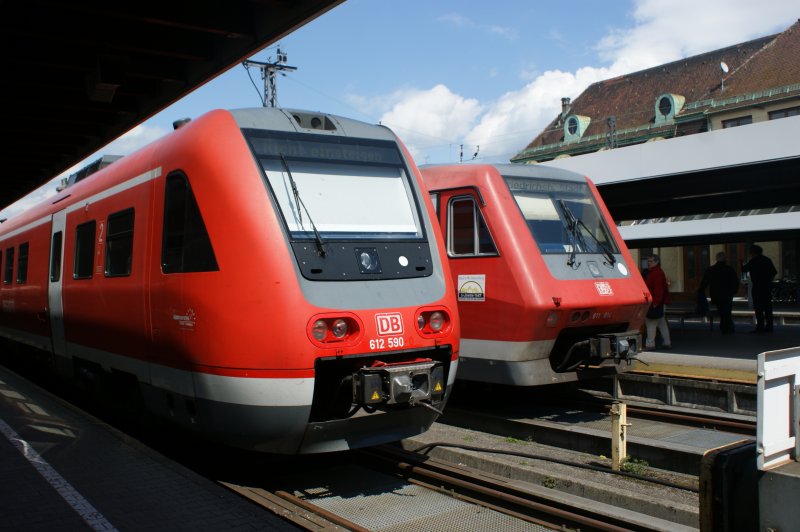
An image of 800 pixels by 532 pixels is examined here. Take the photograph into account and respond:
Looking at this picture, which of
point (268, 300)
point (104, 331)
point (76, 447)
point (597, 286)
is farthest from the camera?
point (597, 286)

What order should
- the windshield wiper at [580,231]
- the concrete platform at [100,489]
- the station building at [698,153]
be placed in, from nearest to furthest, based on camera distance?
the concrete platform at [100,489]
the windshield wiper at [580,231]
the station building at [698,153]

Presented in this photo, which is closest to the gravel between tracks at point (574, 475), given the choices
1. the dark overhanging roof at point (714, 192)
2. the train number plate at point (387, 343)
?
the train number plate at point (387, 343)

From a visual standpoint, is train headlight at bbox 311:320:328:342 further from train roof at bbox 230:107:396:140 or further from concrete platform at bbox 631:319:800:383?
concrete platform at bbox 631:319:800:383

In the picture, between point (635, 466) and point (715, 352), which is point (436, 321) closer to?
point (635, 466)

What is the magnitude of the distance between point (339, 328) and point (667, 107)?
4683 cm

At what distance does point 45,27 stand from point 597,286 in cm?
669

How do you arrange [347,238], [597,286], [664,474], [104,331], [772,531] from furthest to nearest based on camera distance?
[597,286] → [104,331] → [664,474] → [347,238] → [772,531]

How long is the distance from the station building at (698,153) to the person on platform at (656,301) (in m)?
1.60

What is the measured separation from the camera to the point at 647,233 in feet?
77.4

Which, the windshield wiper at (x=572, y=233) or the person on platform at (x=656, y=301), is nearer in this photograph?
the windshield wiper at (x=572, y=233)

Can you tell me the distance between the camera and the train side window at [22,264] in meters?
11.5

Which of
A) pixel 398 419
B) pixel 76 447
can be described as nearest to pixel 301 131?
pixel 398 419

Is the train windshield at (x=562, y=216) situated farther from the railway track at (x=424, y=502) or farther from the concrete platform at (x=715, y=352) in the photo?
the railway track at (x=424, y=502)

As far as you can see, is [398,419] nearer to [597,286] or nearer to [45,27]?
[597,286]
